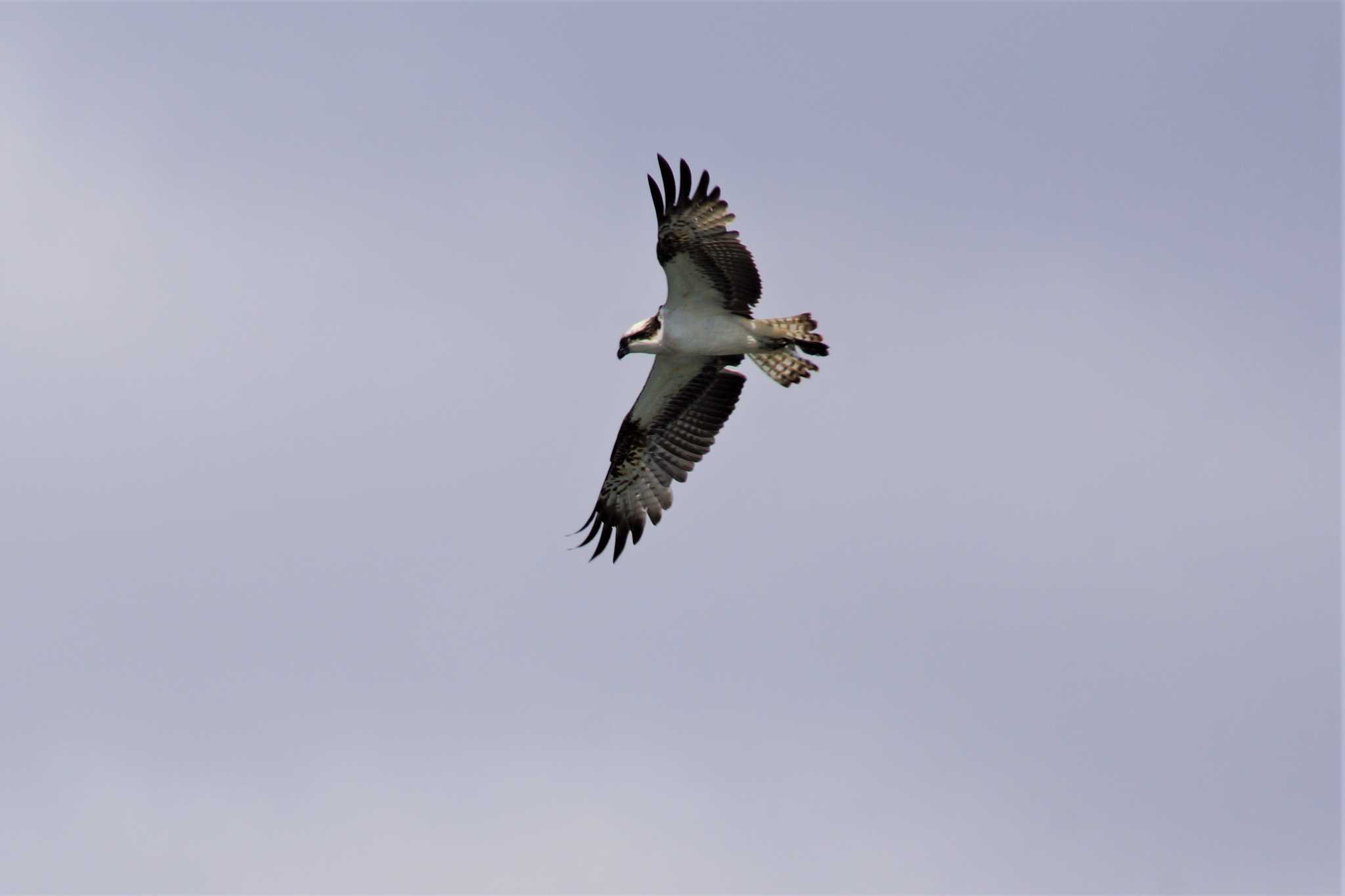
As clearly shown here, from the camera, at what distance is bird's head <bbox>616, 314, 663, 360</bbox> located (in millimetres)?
25000

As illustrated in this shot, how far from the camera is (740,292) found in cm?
2470

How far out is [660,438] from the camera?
88.1ft

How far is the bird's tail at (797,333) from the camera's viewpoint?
82.2 ft


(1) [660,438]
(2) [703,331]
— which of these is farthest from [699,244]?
(1) [660,438]

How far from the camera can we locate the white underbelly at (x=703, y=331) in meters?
25.0

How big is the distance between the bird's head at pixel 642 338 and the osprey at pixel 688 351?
0.01 meters

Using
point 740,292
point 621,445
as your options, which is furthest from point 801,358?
point 621,445

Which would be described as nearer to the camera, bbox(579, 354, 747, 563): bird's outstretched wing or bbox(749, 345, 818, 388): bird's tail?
bbox(749, 345, 818, 388): bird's tail

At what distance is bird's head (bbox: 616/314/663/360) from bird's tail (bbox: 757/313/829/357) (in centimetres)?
122

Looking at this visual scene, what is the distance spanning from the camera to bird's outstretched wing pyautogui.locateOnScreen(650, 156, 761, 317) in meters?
24.1

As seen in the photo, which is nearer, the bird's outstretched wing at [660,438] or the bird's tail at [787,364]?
the bird's tail at [787,364]

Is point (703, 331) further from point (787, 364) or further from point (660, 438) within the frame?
point (660, 438)

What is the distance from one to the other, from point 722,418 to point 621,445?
1393 mm

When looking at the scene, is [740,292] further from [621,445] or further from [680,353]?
[621,445]
